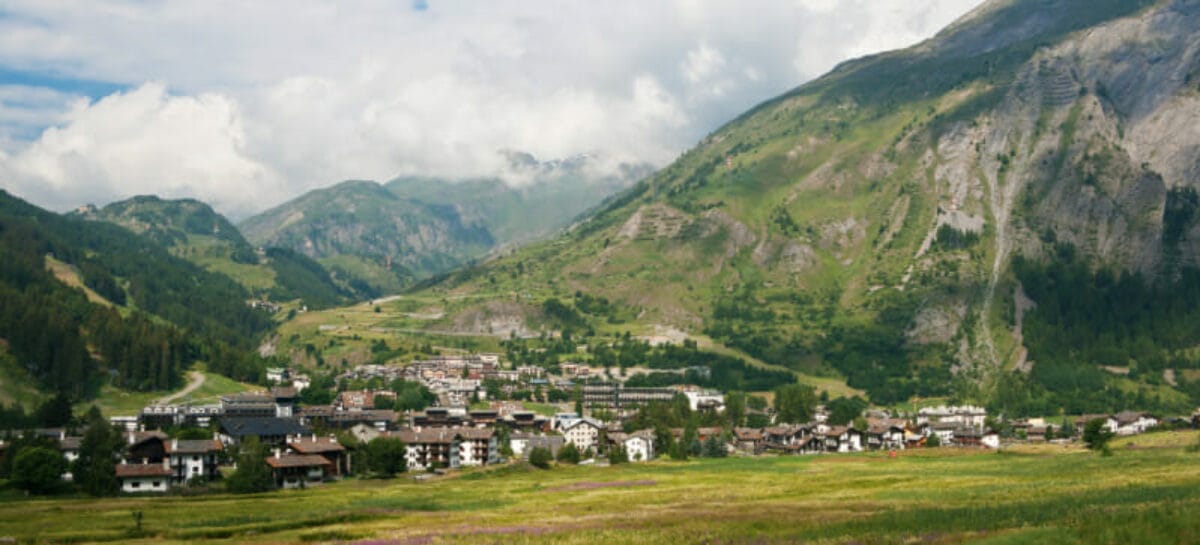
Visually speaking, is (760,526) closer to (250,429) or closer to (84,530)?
(84,530)

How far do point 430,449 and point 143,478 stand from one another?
171ft

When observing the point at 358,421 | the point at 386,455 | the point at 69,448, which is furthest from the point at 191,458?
the point at 358,421

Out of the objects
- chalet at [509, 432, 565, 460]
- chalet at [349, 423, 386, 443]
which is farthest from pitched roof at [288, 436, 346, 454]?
chalet at [509, 432, 565, 460]

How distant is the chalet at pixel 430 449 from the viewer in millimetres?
160750

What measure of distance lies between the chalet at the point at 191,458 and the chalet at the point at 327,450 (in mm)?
10231

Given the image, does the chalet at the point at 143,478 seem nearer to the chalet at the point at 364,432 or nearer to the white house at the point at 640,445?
the chalet at the point at 364,432

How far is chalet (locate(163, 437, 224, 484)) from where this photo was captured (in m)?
130

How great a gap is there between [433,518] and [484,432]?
93.2 metres

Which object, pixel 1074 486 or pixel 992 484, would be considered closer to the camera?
pixel 1074 486

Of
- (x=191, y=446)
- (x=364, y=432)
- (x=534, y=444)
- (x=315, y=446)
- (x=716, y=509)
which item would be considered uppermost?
(x=191, y=446)

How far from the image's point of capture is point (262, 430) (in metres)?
159

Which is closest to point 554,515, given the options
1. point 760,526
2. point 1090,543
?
point 760,526

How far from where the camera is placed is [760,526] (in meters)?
69.1

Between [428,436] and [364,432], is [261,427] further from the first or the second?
[428,436]
